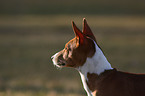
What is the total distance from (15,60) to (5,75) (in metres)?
3.38

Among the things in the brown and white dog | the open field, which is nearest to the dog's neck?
the brown and white dog

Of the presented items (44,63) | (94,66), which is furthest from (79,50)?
(44,63)

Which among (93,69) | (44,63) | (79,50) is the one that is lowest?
(44,63)

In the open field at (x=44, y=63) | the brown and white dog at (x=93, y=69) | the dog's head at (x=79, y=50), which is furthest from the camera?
the open field at (x=44, y=63)

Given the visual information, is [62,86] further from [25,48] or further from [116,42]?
[116,42]

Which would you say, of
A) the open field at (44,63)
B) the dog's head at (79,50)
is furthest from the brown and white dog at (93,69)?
the open field at (44,63)

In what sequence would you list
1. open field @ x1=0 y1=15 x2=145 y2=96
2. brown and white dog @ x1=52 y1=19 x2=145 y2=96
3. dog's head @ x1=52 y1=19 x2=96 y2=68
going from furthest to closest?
1. open field @ x1=0 y1=15 x2=145 y2=96
2. dog's head @ x1=52 y1=19 x2=96 y2=68
3. brown and white dog @ x1=52 y1=19 x2=145 y2=96

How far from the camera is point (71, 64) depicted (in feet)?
19.7

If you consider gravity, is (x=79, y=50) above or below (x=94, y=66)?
above

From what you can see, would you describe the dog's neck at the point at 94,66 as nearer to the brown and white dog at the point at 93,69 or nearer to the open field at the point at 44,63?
the brown and white dog at the point at 93,69

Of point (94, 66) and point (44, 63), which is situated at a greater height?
point (94, 66)

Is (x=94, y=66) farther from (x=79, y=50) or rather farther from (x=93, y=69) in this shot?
(x=79, y=50)

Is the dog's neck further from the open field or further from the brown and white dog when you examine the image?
the open field

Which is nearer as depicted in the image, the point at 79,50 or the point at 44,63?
the point at 79,50
